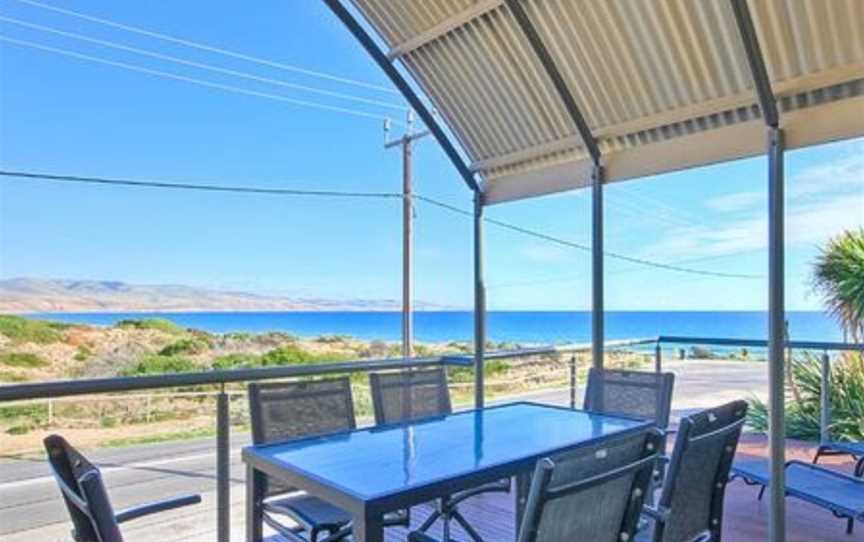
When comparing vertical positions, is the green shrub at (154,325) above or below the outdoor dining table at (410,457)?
below

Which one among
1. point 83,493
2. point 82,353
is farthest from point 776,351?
point 82,353

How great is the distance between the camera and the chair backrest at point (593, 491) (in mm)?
1680

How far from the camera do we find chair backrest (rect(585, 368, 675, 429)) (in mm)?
3533

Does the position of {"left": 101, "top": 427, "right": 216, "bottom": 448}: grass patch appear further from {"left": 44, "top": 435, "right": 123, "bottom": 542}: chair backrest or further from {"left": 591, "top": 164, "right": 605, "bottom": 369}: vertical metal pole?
{"left": 591, "top": 164, "right": 605, "bottom": 369}: vertical metal pole

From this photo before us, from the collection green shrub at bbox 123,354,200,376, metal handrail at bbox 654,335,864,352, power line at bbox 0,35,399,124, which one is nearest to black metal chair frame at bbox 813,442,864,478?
metal handrail at bbox 654,335,864,352

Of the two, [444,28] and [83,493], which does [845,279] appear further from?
[83,493]

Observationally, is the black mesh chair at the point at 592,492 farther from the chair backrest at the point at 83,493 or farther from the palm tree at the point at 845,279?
the palm tree at the point at 845,279

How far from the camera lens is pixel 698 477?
231cm

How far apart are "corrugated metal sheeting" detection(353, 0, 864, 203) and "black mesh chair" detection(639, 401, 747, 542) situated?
1.80m

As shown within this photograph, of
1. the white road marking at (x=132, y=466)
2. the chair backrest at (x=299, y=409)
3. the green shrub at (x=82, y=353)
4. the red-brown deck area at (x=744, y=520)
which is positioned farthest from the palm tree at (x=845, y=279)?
the green shrub at (x=82, y=353)

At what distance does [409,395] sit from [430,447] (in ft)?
3.46

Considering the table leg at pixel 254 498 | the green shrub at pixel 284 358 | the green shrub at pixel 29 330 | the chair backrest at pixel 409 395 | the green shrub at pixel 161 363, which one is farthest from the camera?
the green shrub at pixel 29 330

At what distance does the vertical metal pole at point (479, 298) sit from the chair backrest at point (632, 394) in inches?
48.0

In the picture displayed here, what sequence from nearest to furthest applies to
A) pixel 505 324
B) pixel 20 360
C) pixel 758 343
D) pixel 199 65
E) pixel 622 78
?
pixel 622 78
pixel 758 343
pixel 20 360
pixel 199 65
pixel 505 324
